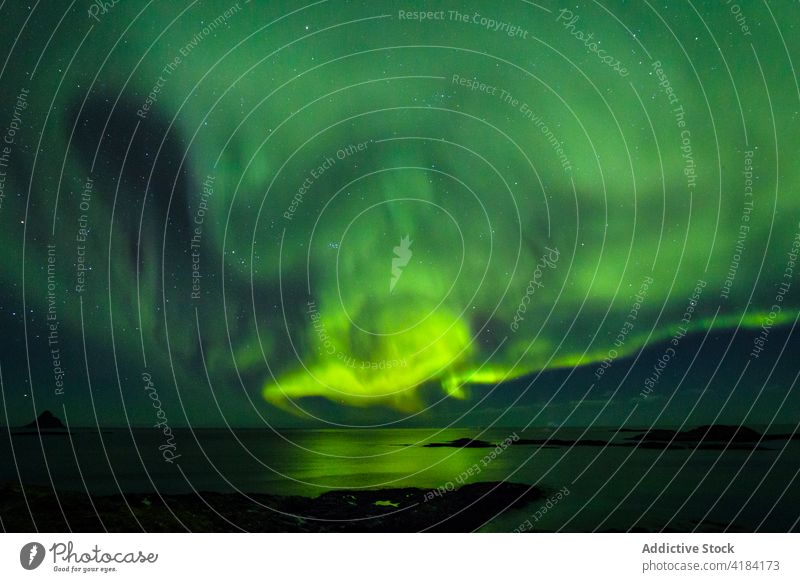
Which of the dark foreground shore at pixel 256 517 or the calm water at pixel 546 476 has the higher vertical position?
the dark foreground shore at pixel 256 517

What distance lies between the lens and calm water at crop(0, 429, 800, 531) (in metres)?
41.1

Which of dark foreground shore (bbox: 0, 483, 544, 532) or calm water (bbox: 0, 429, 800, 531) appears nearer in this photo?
dark foreground shore (bbox: 0, 483, 544, 532)

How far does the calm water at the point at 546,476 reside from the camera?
4106 cm

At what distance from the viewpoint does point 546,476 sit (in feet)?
218

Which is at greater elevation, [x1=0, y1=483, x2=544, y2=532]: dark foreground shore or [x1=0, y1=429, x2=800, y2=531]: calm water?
[x1=0, y1=483, x2=544, y2=532]: dark foreground shore

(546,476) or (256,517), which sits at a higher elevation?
(256,517)

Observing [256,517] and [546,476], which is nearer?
[256,517]

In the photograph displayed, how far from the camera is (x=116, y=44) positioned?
1809 cm
